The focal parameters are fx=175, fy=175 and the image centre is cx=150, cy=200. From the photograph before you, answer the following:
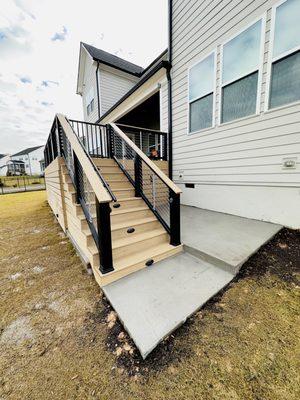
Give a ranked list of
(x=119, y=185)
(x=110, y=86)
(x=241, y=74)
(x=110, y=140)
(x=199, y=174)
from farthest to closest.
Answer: (x=110, y=86) < (x=110, y=140) < (x=199, y=174) < (x=119, y=185) < (x=241, y=74)

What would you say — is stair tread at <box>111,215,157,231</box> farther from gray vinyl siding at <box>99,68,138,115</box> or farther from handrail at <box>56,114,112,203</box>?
gray vinyl siding at <box>99,68,138,115</box>

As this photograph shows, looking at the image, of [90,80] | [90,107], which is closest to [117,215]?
[90,107]

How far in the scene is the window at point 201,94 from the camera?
4.11 m

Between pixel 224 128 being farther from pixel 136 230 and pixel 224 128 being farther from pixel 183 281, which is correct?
pixel 183 281

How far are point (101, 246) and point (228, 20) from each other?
5.03m

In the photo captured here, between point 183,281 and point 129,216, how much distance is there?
1.51m

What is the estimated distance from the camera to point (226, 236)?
2934 mm

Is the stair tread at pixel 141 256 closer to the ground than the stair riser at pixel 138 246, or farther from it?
closer to the ground

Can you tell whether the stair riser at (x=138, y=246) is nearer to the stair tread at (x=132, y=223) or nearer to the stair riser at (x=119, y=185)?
the stair tread at (x=132, y=223)

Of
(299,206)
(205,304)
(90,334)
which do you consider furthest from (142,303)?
(299,206)

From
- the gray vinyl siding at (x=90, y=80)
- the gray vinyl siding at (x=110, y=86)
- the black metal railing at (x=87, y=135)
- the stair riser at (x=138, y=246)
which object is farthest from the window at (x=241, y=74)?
the gray vinyl siding at (x=90, y=80)

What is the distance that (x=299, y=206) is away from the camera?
2904 mm

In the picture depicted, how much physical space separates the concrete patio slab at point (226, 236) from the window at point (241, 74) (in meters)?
2.19

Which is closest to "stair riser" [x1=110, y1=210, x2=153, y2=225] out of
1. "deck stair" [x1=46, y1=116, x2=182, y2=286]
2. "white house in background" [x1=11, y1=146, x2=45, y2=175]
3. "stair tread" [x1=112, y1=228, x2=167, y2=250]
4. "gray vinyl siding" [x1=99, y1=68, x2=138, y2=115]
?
"deck stair" [x1=46, y1=116, x2=182, y2=286]
